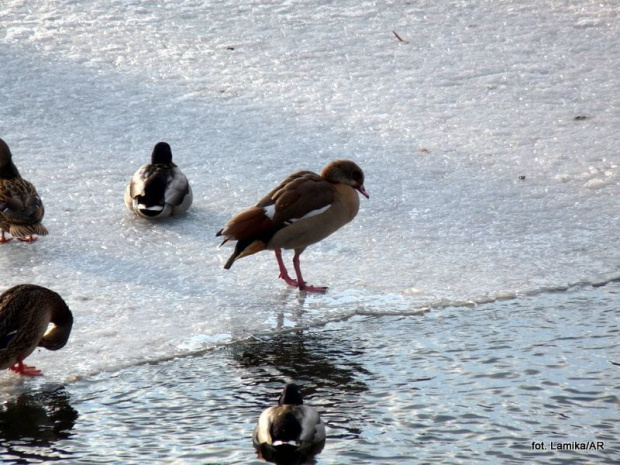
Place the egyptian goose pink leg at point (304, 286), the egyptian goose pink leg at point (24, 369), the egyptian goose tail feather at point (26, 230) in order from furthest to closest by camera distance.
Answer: the egyptian goose tail feather at point (26, 230) → the egyptian goose pink leg at point (304, 286) → the egyptian goose pink leg at point (24, 369)

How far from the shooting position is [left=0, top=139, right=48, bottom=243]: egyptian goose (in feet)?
25.6

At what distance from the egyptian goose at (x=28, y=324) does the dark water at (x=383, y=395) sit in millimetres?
180

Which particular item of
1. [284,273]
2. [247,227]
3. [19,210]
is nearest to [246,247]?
[247,227]

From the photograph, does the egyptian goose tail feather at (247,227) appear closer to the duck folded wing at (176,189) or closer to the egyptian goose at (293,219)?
the egyptian goose at (293,219)

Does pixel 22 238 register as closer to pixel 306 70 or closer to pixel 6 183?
pixel 6 183

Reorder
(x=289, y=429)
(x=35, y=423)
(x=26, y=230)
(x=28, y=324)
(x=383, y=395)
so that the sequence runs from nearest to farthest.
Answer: (x=289, y=429) < (x=35, y=423) < (x=383, y=395) < (x=28, y=324) < (x=26, y=230)

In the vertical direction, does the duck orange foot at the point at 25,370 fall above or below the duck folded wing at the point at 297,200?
below

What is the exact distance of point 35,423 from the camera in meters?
5.52

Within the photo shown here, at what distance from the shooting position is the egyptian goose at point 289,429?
16.6ft

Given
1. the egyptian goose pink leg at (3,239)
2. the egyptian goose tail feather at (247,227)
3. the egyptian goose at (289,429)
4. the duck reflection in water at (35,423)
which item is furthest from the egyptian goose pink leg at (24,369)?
the egyptian goose pink leg at (3,239)

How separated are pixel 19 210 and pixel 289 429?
11.9 ft

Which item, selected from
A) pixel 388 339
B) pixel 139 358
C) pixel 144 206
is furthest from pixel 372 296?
pixel 144 206

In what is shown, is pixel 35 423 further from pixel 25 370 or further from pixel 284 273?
pixel 284 273

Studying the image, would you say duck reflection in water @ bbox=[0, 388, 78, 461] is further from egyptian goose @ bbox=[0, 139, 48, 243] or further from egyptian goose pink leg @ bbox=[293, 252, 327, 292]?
egyptian goose @ bbox=[0, 139, 48, 243]
